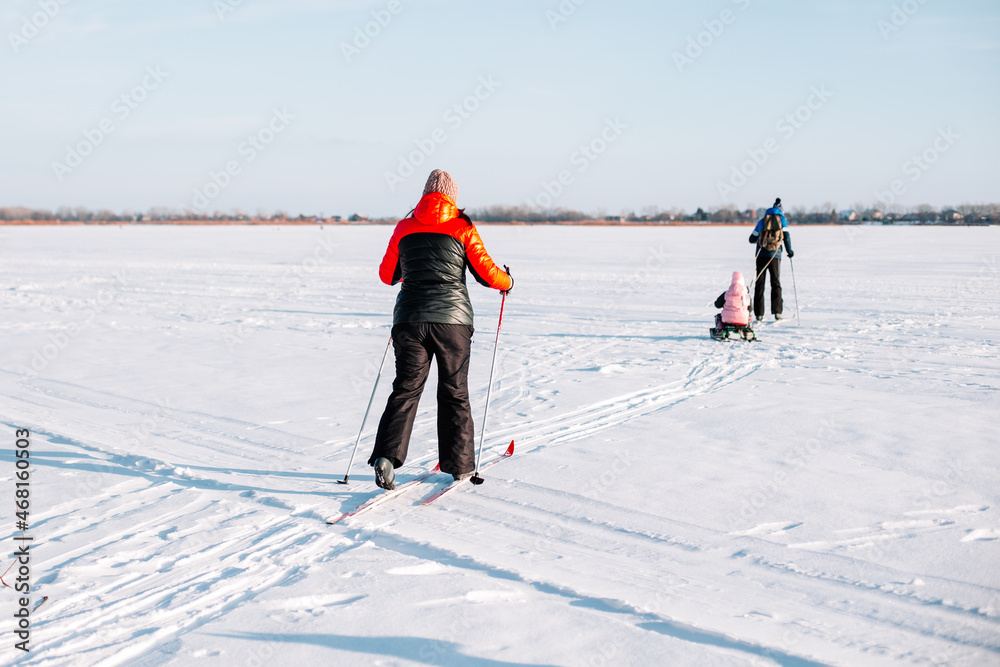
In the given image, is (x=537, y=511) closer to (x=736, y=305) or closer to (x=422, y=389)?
(x=422, y=389)

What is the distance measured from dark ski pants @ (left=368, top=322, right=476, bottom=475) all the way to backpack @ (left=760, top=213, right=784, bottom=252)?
7.53 m

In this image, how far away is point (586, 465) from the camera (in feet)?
13.8

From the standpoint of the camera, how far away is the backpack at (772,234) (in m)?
9.98

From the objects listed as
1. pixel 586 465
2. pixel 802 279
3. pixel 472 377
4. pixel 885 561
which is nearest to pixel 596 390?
pixel 472 377

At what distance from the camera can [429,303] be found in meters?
3.67

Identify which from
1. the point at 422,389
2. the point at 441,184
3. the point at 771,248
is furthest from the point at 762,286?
the point at 422,389

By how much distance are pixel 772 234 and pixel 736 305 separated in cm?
207

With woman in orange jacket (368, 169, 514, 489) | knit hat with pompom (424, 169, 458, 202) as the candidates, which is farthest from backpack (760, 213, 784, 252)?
knit hat with pompom (424, 169, 458, 202)

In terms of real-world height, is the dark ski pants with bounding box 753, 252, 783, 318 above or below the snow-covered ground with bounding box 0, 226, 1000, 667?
above

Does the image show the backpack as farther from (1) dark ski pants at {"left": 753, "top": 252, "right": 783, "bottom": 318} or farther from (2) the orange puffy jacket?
(2) the orange puffy jacket

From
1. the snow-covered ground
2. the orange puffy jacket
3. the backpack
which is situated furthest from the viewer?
the backpack

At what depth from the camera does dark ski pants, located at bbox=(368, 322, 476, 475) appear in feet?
12.0

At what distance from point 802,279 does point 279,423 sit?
14976mm

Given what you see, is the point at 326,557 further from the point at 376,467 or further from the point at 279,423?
the point at 279,423
